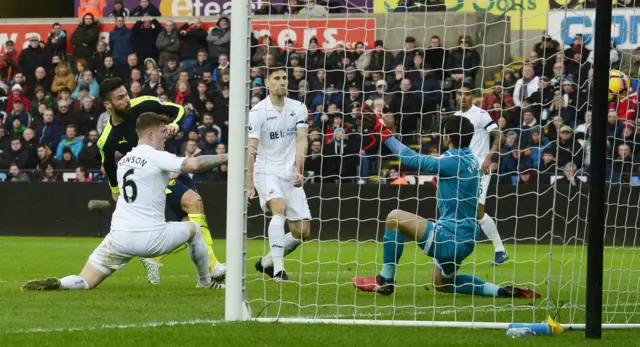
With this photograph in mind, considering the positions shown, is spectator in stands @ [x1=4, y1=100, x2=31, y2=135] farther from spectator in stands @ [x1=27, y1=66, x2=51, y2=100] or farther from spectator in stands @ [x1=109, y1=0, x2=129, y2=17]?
spectator in stands @ [x1=109, y1=0, x2=129, y2=17]

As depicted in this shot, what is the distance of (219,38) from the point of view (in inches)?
910

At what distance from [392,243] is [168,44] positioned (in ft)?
48.7

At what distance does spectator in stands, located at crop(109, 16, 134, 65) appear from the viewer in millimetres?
24047

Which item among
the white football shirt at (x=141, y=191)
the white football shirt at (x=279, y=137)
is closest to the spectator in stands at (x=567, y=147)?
the white football shirt at (x=279, y=137)

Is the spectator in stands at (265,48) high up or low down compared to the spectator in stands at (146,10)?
down

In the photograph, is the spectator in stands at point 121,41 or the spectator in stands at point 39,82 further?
the spectator in stands at point 39,82

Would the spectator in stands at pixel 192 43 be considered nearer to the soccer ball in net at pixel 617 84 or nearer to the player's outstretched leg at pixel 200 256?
the soccer ball in net at pixel 617 84

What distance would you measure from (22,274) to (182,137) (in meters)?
9.24

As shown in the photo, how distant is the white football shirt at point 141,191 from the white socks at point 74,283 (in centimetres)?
58

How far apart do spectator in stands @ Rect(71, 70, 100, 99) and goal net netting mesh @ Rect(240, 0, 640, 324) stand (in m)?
4.18

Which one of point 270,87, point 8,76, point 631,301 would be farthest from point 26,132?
point 631,301

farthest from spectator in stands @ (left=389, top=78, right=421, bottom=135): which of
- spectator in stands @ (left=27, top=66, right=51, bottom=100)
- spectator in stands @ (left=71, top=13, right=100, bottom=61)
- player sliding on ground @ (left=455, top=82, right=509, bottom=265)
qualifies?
spectator in stands @ (left=27, top=66, right=51, bottom=100)

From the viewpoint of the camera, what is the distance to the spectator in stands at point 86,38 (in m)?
24.7

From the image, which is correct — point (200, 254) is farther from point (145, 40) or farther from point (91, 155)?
point (145, 40)
